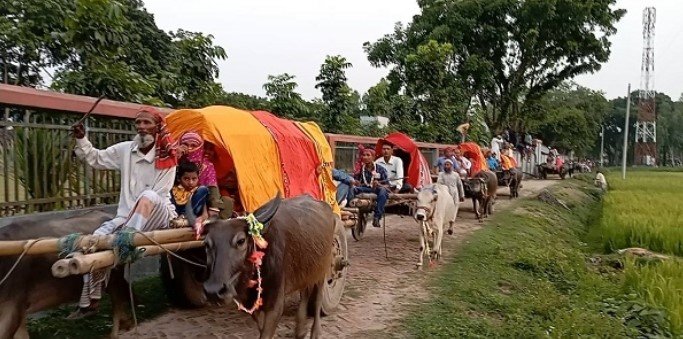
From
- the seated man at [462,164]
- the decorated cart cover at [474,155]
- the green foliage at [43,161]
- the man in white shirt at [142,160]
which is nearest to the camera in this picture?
the man in white shirt at [142,160]

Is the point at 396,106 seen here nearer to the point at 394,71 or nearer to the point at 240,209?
the point at 394,71

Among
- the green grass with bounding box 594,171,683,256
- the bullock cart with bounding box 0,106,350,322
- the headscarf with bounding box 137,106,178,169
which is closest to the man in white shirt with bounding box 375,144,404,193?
the bullock cart with bounding box 0,106,350,322

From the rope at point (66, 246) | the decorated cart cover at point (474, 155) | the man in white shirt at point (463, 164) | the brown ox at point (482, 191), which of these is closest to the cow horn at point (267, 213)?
the rope at point (66, 246)

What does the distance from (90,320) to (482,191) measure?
1083 cm

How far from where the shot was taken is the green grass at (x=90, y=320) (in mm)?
5000

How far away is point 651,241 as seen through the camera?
12039 millimetres

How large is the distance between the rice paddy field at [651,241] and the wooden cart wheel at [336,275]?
416 cm

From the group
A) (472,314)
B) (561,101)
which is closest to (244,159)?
(472,314)

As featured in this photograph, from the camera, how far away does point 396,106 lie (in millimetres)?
21953

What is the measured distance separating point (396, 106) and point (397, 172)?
40.5ft

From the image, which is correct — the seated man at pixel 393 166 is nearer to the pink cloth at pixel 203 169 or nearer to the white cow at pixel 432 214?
the white cow at pixel 432 214

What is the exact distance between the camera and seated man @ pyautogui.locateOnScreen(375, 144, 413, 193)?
32.3 ft

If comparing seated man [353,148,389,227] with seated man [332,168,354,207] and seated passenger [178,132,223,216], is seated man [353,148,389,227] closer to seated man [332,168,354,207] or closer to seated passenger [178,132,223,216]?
seated man [332,168,354,207]

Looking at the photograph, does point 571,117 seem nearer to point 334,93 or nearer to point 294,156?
point 334,93
